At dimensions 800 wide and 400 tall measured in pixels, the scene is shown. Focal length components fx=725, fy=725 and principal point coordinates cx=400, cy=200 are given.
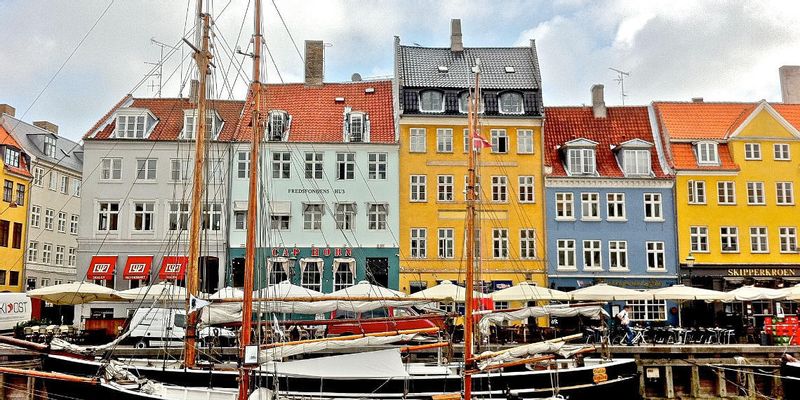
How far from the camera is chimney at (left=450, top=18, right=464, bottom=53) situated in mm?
44722

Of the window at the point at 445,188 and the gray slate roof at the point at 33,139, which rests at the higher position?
the gray slate roof at the point at 33,139

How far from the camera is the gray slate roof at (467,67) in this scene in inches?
1640

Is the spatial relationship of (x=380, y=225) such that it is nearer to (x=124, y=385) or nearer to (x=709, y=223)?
(x=709, y=223)

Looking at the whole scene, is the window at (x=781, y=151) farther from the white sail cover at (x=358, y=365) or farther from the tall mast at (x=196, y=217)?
the tall mast at (x=196, y=217)

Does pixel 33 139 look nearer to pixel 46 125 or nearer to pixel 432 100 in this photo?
pixel 46 125

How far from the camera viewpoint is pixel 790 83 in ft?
155

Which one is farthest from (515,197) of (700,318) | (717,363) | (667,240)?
(717,363)

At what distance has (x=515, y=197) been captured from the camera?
40.4 metres

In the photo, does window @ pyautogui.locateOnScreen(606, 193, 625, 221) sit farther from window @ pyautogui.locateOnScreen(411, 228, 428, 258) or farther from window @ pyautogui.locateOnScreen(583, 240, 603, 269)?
window @ pyautogui.locateOnScreen(411, 228, 428, 258)

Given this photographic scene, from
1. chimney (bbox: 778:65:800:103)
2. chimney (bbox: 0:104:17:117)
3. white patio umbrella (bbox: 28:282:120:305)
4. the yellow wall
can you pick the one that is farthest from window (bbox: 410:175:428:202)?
chimney (bbox: 0:104:17:117)

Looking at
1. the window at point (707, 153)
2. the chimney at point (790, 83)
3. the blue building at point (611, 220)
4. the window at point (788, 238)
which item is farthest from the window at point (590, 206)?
the chimney at point (790, 83)

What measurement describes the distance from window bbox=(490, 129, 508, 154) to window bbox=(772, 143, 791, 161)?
15304 mm

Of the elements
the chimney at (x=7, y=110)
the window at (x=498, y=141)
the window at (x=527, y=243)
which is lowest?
the window at (x=527, y=243)

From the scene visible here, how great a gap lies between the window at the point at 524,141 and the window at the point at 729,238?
1140 cm
